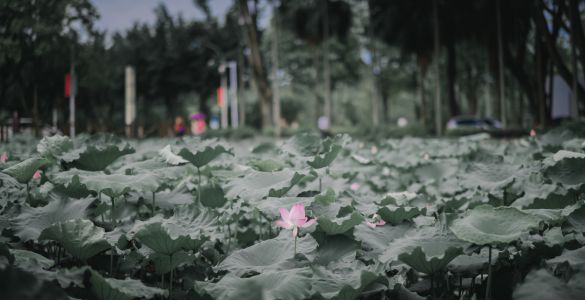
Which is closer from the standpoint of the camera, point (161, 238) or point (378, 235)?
point (161, 238)

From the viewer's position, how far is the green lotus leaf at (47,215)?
6.80ft

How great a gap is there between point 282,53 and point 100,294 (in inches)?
1885

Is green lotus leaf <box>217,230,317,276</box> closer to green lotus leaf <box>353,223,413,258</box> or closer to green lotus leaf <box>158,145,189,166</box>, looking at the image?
green lotus leaf <box>353,223,413,258</box>

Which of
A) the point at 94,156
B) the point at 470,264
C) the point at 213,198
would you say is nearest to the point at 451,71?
the point at 213,198

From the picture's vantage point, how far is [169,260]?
1.96 meters

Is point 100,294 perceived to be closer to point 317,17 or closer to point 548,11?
point 548,11

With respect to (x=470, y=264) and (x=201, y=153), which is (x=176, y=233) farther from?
(x=470, y=264)

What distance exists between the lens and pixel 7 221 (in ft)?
6.70

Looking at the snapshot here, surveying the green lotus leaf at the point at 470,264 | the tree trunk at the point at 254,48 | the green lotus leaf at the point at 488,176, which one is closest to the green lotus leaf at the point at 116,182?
the green lotus leaf at the point at 470,264

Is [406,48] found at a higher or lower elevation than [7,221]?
higher

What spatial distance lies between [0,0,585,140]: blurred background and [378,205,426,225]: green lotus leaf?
12.8 feet

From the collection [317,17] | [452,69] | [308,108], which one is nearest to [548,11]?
[452,69]

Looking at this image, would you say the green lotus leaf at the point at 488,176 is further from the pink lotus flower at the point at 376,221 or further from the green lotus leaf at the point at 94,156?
the green lotus leaf at the point at 94,156

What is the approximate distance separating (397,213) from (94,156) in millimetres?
1597
